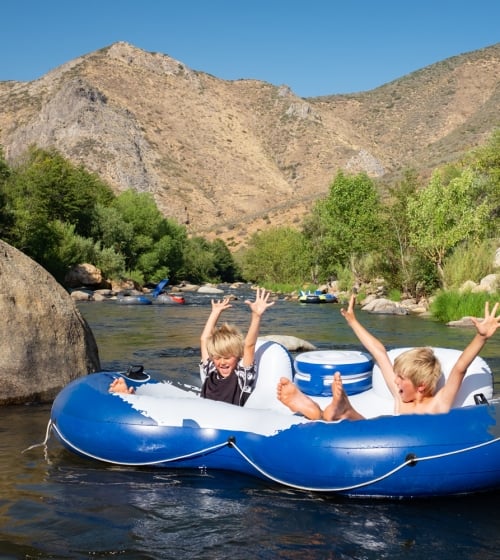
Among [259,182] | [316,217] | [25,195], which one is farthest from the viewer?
[259,182]

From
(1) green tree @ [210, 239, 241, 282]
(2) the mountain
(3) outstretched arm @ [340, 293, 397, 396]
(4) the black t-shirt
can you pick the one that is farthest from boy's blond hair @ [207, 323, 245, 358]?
(2) the mountain

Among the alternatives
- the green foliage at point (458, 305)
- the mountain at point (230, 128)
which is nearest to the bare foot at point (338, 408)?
the green foliage at point (458, 305)

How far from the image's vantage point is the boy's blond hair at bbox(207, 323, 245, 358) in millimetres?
5316

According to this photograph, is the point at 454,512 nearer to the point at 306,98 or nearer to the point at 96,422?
the point at 96,422

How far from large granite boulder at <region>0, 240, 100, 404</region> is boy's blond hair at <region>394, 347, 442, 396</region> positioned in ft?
13.7

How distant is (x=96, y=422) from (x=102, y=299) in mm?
24629

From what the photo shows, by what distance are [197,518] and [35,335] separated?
3.72m

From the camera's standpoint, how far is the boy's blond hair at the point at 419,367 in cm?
473

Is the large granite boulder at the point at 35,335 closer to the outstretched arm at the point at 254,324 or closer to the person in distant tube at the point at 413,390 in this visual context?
the outstretched arm at the point at 254,324

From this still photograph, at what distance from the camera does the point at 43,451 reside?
5.68 metres

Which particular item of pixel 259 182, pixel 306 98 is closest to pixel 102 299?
pixel 259 182

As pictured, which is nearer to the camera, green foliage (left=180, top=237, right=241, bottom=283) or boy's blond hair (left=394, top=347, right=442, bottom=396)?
boy's blond hair (left=394, top=347, right=442, bottom=396)

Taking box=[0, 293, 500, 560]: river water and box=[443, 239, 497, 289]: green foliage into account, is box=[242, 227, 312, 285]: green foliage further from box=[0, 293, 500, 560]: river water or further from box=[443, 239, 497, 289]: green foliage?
box=[0, 293, 500, 560]: river water

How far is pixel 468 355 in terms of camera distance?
456 centimetres
